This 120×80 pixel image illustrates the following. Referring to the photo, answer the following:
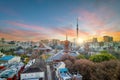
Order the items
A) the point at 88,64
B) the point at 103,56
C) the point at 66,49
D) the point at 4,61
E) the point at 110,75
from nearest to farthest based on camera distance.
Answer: the point at 110,75
the point at 88,64
the point at 103,56
the point at 4,61
the point at 66,49

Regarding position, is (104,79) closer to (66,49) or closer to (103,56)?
(103,56)

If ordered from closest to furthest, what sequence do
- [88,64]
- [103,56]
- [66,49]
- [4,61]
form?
[88,64]
[103,56]
[4,61]
[66,49]

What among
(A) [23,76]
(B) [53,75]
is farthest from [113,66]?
(A) [23,76]

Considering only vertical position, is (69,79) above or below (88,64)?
below

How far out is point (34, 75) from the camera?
8898mm

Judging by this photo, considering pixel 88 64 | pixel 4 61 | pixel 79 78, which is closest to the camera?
pixel 79 78

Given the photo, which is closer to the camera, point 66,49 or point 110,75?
point 110,75

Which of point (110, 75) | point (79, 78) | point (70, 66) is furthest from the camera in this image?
point (70, 66)

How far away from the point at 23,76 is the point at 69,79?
2.80 m

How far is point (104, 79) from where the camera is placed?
748cm

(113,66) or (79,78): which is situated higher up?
(113,66)

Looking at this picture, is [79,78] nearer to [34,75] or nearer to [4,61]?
[34,75]

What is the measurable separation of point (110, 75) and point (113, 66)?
3.69 ft

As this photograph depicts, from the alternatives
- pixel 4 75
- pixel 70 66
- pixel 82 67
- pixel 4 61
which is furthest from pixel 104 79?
pixel 4 61
